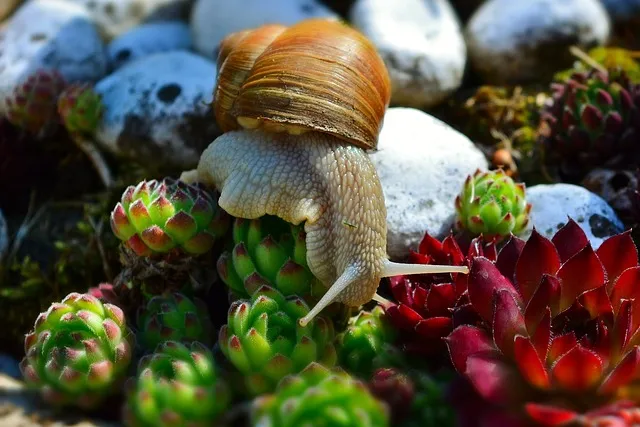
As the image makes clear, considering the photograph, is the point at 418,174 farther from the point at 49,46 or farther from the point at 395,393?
the point at 49,46

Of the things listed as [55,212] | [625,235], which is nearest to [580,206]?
[625,235]

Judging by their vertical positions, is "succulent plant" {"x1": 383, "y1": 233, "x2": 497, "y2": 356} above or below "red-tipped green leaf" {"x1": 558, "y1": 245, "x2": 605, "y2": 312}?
below

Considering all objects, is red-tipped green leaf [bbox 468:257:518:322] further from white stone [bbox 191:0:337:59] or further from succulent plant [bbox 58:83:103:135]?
white stone [bbox 191:0:337:59]

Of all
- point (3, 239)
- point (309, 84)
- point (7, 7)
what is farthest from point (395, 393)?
point (7, 7)

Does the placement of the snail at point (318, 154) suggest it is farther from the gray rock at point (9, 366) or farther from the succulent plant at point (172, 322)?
the gray rock at point (9, 366)

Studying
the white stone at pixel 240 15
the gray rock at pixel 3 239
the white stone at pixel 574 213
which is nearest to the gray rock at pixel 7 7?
the white stone at pixel 240 15

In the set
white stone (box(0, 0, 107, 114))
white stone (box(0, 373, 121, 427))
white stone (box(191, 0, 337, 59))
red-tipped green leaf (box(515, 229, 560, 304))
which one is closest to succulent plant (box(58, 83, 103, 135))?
white stone (box(0, 0, 107, 114))

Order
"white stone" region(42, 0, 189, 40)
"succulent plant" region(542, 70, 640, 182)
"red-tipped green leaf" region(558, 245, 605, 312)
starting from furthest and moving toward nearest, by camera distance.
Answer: "white stone" region(42, 0, 189, 40), "succulent plant" region(542, 70, 640, 182), "red-tipped green leaf" region(558, 245, 605, 312)
